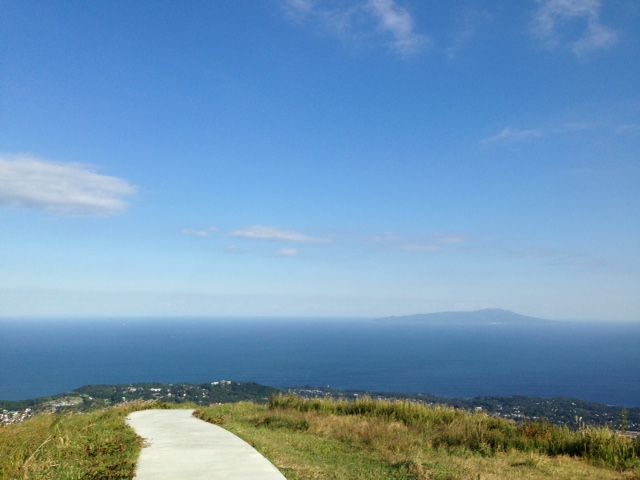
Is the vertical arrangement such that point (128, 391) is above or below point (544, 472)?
below

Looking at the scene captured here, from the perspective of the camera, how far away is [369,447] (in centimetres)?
952

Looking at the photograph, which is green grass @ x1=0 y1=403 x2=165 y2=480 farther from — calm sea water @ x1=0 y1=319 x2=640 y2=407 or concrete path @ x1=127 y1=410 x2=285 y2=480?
calm sea water @ x1=0 y1=319 x2=640 y2=407

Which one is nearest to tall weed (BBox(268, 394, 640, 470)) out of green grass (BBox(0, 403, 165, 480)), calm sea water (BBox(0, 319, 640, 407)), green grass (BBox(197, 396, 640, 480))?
green grass (BBox(197, 396, 640, 480))

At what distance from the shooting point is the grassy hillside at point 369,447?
7043 millimetres

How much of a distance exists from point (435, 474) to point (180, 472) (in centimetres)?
403

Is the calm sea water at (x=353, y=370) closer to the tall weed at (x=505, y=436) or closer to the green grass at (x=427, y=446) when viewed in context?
the tall weed at (x=505, y=436)

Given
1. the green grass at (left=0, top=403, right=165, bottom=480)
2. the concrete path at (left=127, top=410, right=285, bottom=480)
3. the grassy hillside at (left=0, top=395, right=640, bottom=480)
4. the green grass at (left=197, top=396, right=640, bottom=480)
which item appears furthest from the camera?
the green grass at (left=197, top=396, right=640, bottom=480)

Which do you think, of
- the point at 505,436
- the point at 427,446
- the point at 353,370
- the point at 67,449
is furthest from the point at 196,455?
the point at 353,370

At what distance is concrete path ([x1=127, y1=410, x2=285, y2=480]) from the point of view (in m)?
6.77

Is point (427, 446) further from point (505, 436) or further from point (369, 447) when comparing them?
point (505, 436)

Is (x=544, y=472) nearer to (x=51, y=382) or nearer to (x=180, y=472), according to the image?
(x=180, y=472)

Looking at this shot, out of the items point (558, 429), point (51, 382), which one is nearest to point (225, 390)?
point (558, 429)

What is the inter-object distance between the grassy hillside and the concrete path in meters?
0.32

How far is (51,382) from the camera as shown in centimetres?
8881
